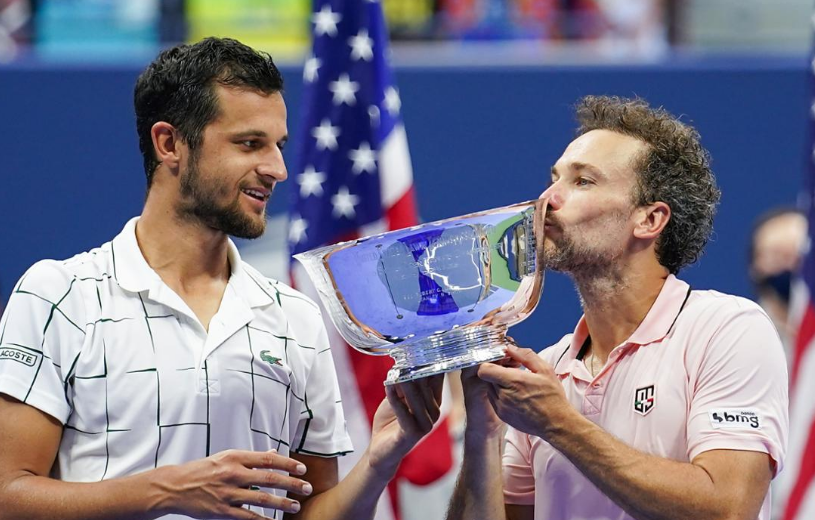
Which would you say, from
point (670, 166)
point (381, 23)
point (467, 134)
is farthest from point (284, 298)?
point (467, 134)

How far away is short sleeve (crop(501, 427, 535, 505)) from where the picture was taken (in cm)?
290

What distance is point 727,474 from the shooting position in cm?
248

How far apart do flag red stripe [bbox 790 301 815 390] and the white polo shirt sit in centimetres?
205

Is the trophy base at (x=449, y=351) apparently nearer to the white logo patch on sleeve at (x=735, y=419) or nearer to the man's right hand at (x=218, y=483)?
the man's right hand at (x=218, y=483)

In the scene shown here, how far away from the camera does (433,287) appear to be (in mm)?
2492

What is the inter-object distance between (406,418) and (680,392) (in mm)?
576

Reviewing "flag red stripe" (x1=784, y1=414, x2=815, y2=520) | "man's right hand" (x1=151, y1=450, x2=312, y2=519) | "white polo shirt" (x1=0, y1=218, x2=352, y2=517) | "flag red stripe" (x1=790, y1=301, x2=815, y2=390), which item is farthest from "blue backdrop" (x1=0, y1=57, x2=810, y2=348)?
"man's right hand" (x1=151, y1=450, x2=312, y2=519)

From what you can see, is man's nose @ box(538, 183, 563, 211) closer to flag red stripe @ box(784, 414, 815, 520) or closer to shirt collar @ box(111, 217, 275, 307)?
shirt collar @ box(111, 217, 275, 307)

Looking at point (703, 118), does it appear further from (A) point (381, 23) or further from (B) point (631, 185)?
(B) point (631, 185)

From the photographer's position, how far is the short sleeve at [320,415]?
2793 mm

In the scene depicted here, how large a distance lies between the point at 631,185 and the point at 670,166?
107 mm

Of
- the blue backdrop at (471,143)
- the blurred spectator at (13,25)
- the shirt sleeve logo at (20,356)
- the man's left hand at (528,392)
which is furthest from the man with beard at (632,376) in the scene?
the blurred spectator at (13,25)

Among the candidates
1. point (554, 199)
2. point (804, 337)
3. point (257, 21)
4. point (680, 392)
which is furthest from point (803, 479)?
point (257, 21)

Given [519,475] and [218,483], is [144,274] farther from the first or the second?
[519,475]
